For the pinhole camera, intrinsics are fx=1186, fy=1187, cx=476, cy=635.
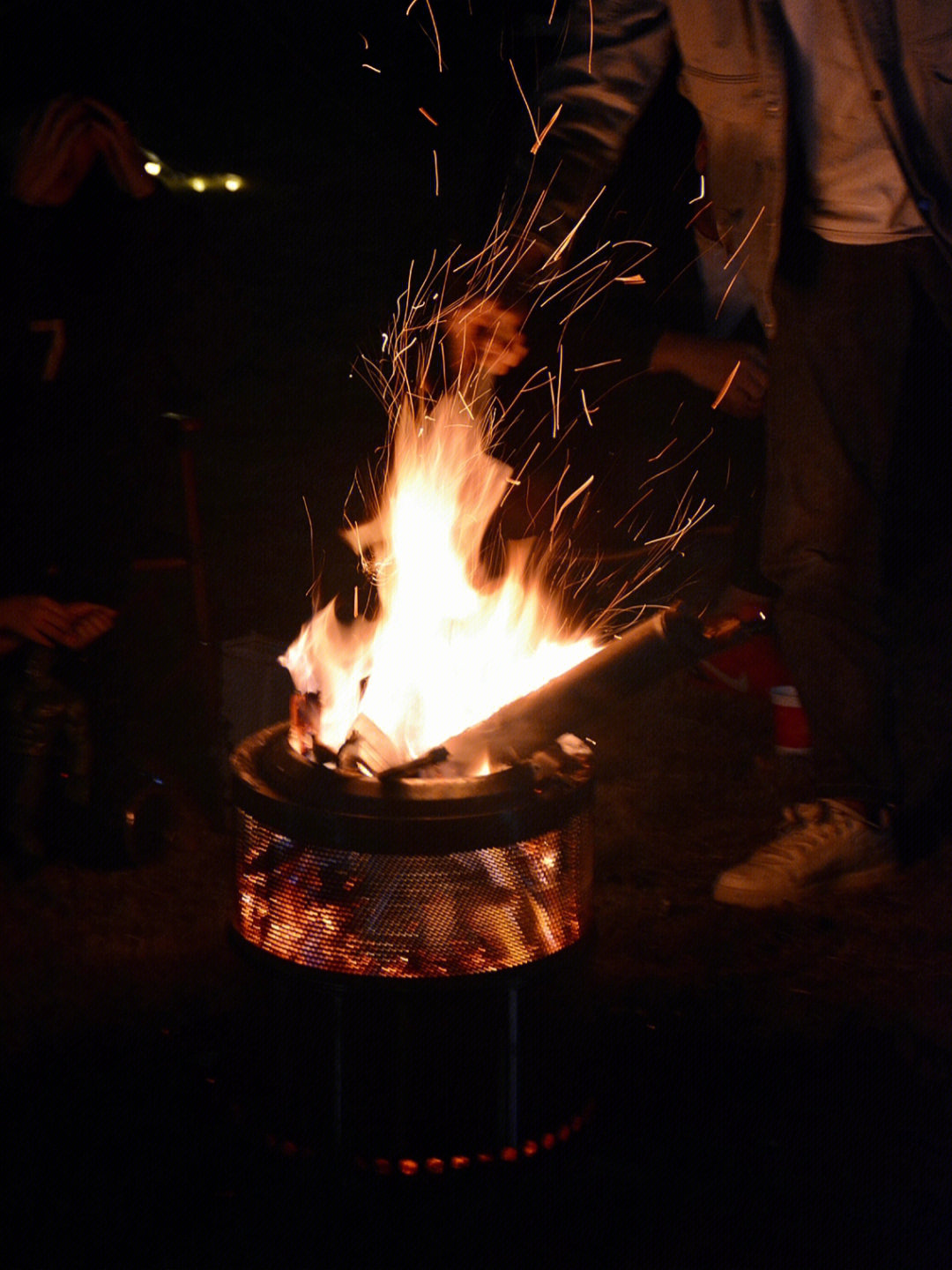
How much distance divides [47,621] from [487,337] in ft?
4.93

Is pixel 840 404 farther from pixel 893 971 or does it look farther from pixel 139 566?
pixel 139 566

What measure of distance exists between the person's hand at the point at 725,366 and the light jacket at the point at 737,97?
0.42 metres

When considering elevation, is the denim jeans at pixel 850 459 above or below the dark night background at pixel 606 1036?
above

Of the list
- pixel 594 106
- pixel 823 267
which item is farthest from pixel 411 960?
pixel 594 106

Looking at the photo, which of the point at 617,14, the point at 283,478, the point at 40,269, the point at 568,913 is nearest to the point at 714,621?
the point at 568,913

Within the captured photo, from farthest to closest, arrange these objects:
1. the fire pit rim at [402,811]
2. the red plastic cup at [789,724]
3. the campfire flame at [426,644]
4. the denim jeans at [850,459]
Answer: the red plastic cup at [789,724] → the denim jeans at [850,459] → the campfire flame at [426,644] → the fire pit rim at [402,811]

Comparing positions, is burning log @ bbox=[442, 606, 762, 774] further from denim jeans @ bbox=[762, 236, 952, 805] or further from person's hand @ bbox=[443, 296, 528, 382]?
denim jeans @ bbox=[762, 236, 952, 805]

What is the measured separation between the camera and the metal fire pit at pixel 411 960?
6.43ft

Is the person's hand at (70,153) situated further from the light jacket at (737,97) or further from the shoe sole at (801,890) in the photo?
the shoe sole at (801,890)

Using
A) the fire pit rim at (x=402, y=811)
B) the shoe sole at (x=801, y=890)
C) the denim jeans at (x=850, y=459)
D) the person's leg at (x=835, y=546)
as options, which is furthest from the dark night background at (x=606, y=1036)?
the denim jeans at (x=850, y=459)

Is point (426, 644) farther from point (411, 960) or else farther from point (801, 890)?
point (801, 890)

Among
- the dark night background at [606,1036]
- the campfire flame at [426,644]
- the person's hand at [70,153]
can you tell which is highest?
the person's hand at [70,153]

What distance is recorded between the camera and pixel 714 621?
221cm

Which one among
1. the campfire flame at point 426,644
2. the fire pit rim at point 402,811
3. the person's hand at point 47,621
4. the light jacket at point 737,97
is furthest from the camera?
the person's hand at point 47,621
